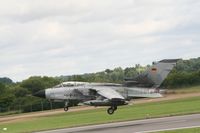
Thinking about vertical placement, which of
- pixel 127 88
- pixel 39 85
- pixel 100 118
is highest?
pixel 39 85

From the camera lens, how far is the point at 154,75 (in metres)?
49.3

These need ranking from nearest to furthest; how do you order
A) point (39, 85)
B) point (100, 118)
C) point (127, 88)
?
point (127, 88) → point (100, 118) → point (39, 85)

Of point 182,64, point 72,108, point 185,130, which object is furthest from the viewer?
point 182,64

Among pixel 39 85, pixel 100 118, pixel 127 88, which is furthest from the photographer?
pixel 39 85

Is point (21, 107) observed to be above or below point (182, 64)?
below

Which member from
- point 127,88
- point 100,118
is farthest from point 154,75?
point 100,118

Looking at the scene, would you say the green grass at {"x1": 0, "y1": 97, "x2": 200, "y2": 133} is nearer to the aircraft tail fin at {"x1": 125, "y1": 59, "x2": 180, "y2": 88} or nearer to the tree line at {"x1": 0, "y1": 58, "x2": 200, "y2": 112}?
the aircraft tail fin at {"x1": 125, "y1": 59, "x2": 180, "y2": 88}

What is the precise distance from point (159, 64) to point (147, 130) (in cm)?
1229

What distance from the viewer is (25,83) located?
119438mm

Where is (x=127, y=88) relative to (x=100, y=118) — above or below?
above

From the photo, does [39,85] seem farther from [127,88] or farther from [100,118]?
[127,88]

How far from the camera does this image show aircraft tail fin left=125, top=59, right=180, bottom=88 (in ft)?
160

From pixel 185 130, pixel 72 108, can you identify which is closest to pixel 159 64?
pixel 185 130

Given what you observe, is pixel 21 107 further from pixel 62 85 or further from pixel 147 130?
pixel 147 130
